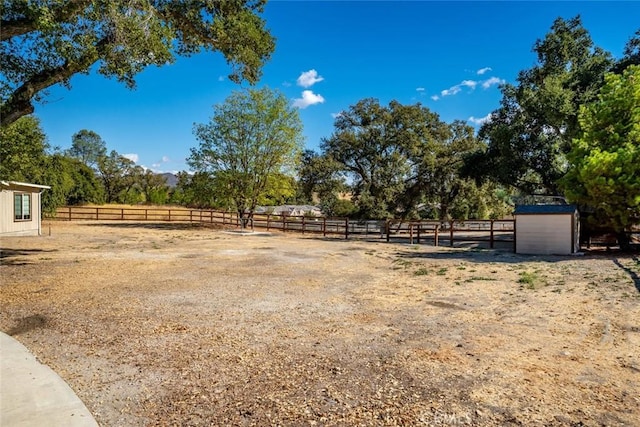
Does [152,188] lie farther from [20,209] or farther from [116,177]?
[20,209]

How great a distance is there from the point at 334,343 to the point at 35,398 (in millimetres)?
2869

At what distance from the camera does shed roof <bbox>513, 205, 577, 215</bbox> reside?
47.0 feet

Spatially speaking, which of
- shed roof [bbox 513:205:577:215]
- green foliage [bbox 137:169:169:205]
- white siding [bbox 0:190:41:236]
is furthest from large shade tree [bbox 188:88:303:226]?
green foliage [bbox 137:169:169:205]

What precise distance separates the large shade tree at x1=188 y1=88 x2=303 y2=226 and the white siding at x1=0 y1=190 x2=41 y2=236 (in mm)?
10279

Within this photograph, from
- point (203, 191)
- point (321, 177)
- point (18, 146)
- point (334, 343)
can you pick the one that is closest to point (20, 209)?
point (18, 146)

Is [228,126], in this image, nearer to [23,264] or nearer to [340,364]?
[23,264]

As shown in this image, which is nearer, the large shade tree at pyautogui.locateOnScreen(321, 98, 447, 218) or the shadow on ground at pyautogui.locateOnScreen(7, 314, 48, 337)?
the shadow on ground at pyautogui.locateOnScreen(7, 314, 48, 337)

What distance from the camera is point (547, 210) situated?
14734 mm

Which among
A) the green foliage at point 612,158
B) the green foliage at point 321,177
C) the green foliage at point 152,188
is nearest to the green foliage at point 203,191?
the green foliage at point 321,177

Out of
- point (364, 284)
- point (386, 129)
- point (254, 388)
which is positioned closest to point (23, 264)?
point (364, 284)

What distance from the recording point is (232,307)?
6.28 m

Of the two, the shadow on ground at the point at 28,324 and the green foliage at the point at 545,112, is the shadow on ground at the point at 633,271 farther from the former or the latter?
the shadow on ground at the point at 28,324

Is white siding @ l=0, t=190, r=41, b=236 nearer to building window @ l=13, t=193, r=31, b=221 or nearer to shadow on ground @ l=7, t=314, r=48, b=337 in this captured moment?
building window @ l=13, t=193, r=31, b=221

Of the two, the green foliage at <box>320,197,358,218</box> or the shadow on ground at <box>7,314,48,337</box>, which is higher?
the green foliage at <box>320,197,358,218</box>
